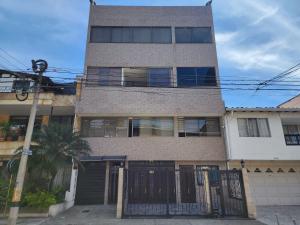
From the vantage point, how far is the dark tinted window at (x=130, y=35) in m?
17.2

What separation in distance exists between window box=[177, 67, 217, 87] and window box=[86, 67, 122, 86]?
4.56m

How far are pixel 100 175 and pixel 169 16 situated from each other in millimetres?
13452

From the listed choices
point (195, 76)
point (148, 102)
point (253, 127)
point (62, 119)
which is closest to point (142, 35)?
point (195, 76)

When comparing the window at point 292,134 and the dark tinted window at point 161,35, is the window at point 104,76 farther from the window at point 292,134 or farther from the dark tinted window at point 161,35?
the window at point 292,134

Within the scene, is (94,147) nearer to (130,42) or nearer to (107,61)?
(107,61)

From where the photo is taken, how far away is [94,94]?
1544 centimetres

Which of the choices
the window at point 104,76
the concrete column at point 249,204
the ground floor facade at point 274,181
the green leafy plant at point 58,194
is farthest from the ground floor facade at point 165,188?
the window at point 104,76

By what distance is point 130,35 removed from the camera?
1731 cm

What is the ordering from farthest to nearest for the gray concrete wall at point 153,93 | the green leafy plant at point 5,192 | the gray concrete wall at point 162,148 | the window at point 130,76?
the window at point 130,76
the gray concrete wall at point 153,93
the gray concrete wall at point 162,148
the green leafy plant at point 5,192

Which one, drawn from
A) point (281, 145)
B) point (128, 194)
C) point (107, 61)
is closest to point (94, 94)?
point (107, 61)

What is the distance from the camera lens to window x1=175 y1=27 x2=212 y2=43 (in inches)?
683

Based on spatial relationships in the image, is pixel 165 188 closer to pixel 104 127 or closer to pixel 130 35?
pixel 104 127

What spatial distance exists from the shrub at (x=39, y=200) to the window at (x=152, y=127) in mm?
6489

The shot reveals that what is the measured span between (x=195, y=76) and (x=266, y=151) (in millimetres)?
7013
